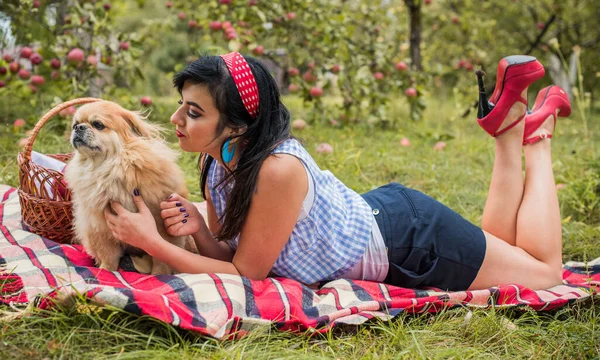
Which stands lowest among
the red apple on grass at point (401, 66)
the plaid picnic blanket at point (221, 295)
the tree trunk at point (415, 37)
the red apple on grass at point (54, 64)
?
the plaid picnic blanket at point (221, 295)

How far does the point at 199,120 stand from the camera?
6.48 feet

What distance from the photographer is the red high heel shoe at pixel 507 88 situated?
2.55 metres

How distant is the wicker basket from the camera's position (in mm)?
2383

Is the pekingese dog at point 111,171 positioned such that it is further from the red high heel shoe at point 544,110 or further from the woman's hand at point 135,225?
the red high heel shoe at point 544,110

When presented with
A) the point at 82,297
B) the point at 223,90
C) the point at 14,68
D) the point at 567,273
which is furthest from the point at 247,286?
the point at 14,68

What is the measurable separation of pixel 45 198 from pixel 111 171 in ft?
2.04

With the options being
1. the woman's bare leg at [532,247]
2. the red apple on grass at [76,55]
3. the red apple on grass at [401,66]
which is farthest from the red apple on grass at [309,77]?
the woman's bare leg at [532,247]

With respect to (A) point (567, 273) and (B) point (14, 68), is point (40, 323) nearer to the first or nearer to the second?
(A) point (567, 273)

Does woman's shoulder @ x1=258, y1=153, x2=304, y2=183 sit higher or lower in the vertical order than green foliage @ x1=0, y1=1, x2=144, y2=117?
lower

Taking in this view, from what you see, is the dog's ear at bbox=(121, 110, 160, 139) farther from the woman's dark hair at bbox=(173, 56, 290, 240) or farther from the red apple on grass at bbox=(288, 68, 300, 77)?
the red apple on grass at bbox=(288, 68, 300, 77)

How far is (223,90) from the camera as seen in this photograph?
6.38 feet

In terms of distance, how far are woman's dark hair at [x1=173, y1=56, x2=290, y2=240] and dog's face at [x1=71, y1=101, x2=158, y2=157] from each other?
0.26 metres

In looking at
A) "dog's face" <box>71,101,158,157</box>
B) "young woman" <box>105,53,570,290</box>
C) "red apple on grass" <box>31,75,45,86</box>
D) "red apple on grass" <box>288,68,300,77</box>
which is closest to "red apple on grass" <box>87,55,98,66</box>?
"red apple on grass" <box>31,75,45,86</box>

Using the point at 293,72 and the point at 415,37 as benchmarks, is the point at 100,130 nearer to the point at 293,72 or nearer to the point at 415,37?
the point at 293,72
